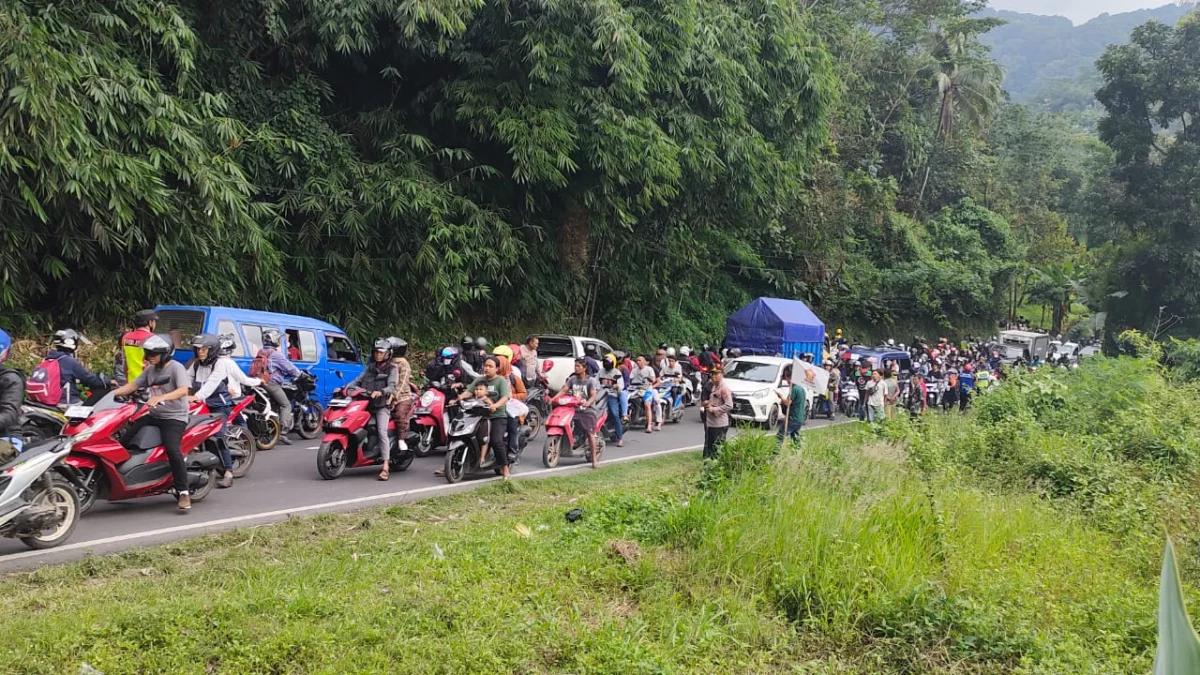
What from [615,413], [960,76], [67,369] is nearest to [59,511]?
[67,369]

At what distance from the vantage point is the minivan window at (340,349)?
1288 centimetres

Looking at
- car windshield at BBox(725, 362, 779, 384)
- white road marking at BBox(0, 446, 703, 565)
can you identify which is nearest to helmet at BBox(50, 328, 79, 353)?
white road marking at BBox(0, 446, 703, 565)

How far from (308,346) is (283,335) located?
2.34 ft

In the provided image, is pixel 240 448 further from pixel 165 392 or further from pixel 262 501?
pixel 165 392

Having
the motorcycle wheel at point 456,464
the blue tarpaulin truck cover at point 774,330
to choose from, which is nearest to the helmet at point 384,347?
the motorcycle wheel at point 456,464

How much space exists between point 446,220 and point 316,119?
9.55ft

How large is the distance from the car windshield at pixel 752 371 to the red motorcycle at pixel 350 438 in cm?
880

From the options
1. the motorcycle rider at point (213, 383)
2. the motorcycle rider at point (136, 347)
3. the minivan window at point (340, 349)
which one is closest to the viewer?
the motorcycle rider at point (213, 383)

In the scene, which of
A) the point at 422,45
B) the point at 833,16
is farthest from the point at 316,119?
the point at 833,16

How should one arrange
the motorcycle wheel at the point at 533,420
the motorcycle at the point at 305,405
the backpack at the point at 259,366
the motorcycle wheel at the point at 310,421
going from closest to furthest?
the backpack at the point at 259,366
the motorcycle at the point at 305,405
the motorcycle wheel at the point at 310,421
the motorcycle wheel at the point at 533,420

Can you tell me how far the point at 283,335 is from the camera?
38.3 feet

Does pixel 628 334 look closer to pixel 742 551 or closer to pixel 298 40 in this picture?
pixel 298 40

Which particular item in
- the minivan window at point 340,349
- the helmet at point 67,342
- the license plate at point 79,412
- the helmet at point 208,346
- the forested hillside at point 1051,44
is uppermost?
the forested hillside at point 1051,44

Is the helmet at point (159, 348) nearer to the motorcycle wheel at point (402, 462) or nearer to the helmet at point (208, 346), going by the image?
the helmet at point (208, 346)
